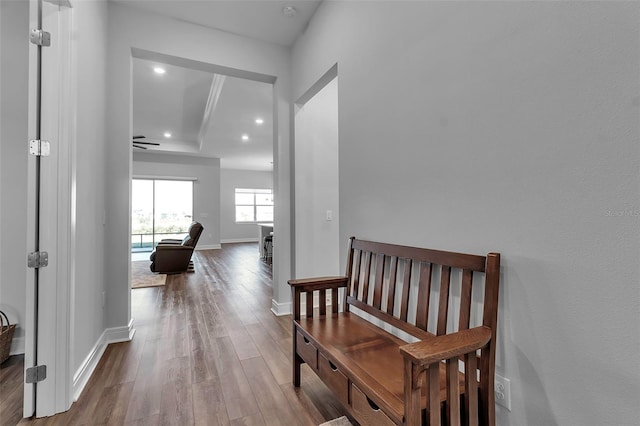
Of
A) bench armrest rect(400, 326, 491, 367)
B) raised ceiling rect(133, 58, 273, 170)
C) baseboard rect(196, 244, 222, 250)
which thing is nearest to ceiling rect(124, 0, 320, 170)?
raised ceiling rect(133, 58, 273, 170)

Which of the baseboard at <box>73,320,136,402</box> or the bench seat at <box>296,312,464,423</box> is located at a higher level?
the bench seat at <box>296,312,464,423</box>

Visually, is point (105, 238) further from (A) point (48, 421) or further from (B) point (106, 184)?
(A) point (48, 421)

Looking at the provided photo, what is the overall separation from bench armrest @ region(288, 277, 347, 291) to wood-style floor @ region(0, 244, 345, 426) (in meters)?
0.65

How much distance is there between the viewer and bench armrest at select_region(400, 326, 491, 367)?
2.86 ft

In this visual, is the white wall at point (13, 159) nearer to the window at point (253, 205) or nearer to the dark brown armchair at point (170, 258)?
the dark brown armchair at point (170, 258)

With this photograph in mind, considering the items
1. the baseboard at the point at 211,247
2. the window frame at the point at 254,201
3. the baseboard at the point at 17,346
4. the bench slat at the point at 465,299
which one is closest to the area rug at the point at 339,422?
the bench slat at the point at 465,299

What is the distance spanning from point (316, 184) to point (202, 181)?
7005 millimetres

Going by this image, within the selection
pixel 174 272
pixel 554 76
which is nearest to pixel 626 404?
pixel 554 76

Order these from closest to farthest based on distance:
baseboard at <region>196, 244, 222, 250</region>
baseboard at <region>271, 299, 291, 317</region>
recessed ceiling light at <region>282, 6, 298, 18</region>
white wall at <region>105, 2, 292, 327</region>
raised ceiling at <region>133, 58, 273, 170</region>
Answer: white wall at <region>105, 2, 292, 327</region>
recessed ceiling light at <region>282, 6, 298, 18</region>
baseboard at <region>271, 299, 291, 317</region>
raised ceiling at <region>133, 58, 273, 170</region>
baseboard at <region>196, 244, 222, 250</region>

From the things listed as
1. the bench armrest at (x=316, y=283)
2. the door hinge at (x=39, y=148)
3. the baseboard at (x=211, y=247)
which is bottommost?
the baseboard at (x=211, y=247)

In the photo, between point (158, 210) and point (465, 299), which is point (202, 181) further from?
point (465, 299)

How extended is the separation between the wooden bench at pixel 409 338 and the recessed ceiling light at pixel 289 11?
2.30 meters

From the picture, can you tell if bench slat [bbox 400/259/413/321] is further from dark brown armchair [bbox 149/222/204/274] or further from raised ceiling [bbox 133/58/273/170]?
dark brown armchair [bbox 149/222/204/274]

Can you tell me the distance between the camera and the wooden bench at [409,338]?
0.95 metres
